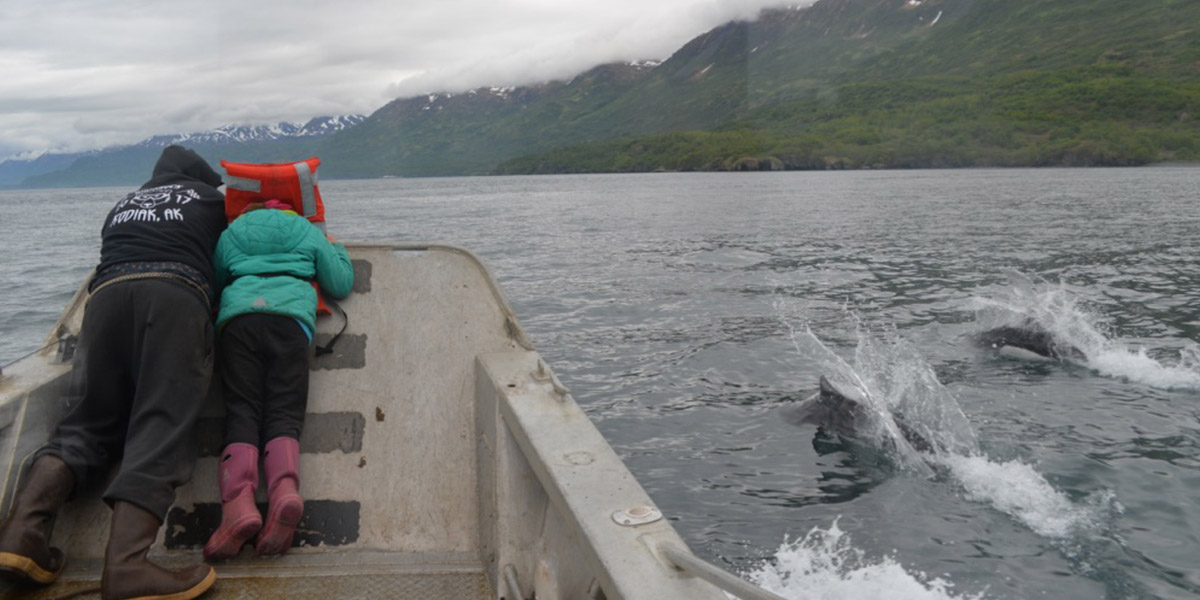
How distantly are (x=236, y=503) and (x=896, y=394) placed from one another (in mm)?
10387

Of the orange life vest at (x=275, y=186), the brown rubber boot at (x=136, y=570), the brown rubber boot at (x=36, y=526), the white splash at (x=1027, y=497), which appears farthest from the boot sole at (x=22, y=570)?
the white splash at (x=1027, y=497)

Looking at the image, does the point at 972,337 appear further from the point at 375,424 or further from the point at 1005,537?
the point at 375,424

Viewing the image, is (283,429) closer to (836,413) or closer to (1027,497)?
(1027,497)

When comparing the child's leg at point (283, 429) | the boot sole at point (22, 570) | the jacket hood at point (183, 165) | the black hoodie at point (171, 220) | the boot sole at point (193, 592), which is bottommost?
the boot sole at point (193, 592)

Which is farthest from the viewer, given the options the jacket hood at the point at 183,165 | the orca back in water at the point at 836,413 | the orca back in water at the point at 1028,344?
the orca back in water at the point at 1028,344

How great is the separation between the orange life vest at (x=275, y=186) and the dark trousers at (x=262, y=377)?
31.8 inches

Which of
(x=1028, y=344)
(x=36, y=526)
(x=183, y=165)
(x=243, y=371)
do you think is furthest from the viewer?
(x=1028, y=344)

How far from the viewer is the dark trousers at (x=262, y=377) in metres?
4.62

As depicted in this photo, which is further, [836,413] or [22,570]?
[836,413]

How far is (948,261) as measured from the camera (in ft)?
92.9

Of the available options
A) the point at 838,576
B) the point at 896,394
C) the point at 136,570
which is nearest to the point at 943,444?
the point at 896,394

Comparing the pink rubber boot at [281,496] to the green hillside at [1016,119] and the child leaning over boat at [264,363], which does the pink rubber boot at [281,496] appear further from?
the green hillside at [1016,119]

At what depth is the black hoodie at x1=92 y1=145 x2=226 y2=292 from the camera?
14.6 ft

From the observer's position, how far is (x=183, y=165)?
5090 mm
